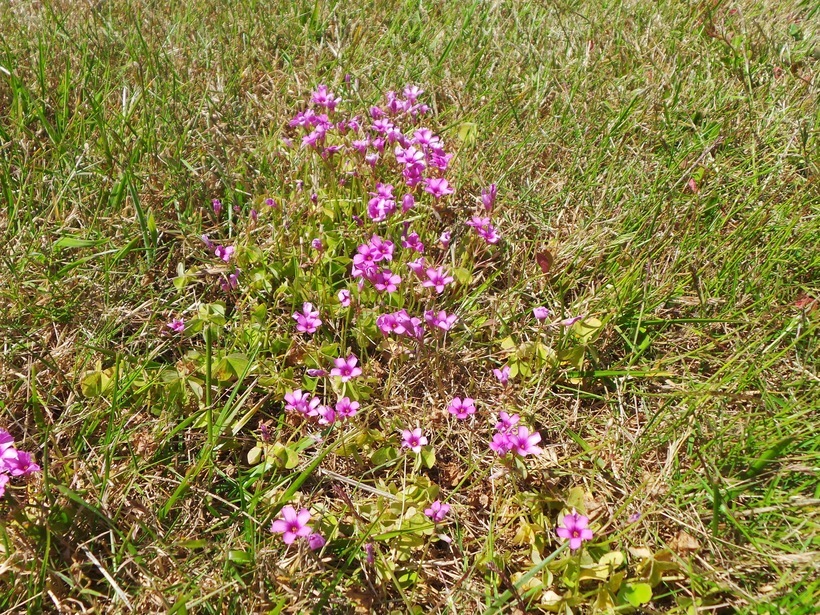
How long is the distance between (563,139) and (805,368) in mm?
1470

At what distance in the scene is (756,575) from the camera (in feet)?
5.97

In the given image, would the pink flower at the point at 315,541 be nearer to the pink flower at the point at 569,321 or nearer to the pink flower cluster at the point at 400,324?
the pink flower cluster at the point at 400,324

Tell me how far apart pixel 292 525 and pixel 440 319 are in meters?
0.88

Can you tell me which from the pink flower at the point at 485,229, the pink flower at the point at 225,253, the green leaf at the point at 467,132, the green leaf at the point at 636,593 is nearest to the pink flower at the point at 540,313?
the pink flower at the point at 485,229

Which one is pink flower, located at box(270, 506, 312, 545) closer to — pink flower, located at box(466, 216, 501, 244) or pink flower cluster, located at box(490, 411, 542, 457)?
pink flower cluster, located at box(490, 411, 542, 457)

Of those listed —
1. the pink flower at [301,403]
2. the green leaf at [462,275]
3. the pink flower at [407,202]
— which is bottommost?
the pink flower at [301,403]

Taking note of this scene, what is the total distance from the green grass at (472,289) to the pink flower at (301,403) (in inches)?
4.4

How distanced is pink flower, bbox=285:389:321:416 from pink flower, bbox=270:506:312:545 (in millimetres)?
365

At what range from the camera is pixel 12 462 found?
5.85 ft

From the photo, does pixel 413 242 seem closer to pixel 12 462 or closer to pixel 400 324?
pixel 400 324

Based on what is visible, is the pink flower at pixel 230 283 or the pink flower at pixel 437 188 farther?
the pink flower at pixel 437 188

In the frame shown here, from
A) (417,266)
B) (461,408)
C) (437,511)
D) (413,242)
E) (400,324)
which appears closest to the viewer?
(437,511)

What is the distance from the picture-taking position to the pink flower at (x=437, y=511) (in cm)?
187

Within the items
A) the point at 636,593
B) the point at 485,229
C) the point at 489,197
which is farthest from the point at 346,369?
the point at 636,593
